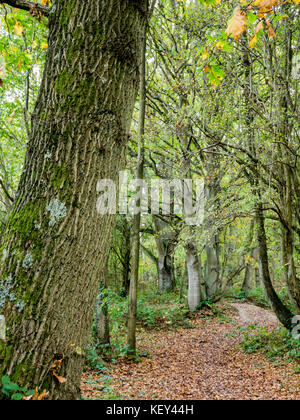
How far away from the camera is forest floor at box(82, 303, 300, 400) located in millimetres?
4969

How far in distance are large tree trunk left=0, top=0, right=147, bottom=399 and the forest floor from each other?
3513mm

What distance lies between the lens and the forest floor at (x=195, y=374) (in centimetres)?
497

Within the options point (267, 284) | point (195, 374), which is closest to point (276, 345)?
point (267, 284)

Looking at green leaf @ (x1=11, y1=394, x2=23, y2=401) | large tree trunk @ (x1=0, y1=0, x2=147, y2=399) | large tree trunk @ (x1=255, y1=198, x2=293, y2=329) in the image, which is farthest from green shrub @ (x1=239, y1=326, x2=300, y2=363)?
green leaf @ (x1=11, y1=394, x2=23, y2=401)

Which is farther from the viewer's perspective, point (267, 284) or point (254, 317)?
point (254, 317)

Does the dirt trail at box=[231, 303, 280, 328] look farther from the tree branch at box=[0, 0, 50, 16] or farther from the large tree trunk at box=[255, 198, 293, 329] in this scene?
the tree branch at box=[0, 0, 50, 16]

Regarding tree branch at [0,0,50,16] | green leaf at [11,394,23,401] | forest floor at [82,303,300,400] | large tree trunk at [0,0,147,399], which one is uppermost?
tree branch at [0,0,50,16]

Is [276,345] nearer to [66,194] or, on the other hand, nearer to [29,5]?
[66,194]

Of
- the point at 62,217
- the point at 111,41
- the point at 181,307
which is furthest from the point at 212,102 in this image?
the point at 181,307

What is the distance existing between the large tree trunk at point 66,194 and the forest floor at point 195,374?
351cm

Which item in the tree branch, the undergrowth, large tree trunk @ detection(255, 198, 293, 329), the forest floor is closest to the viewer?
the tree branch

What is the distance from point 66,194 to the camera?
149 cm

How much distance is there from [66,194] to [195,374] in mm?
6374

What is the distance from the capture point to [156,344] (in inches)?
344
